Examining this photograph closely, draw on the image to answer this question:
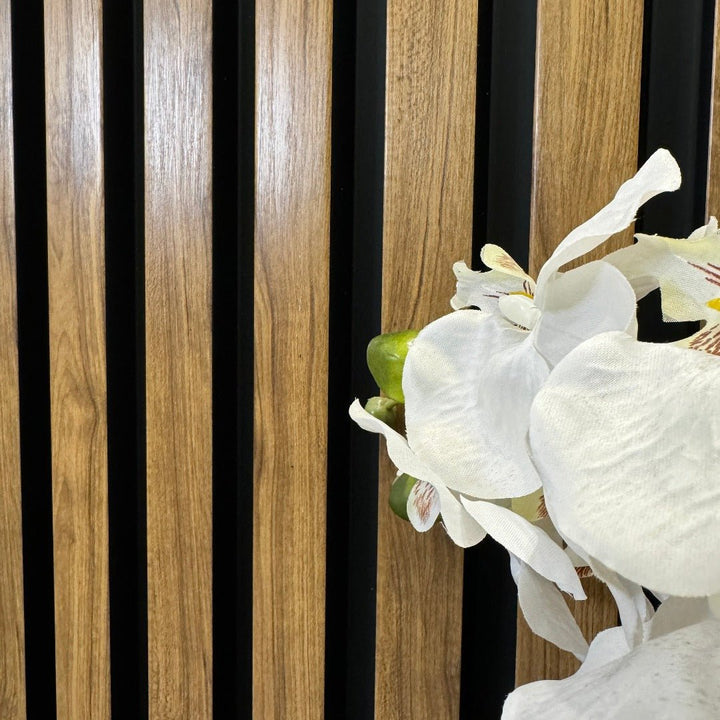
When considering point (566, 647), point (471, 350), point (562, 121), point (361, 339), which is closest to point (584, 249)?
point (471, 350)

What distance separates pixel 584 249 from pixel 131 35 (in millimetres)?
772

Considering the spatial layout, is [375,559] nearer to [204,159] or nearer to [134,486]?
[134,486]

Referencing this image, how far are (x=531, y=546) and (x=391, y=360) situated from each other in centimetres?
26

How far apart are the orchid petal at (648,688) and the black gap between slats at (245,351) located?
632 mm

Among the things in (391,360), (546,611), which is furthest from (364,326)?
(546,611)

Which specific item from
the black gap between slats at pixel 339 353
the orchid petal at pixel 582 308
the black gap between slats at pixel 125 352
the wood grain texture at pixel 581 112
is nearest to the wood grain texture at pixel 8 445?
the black gap between slats at pixel 125 352

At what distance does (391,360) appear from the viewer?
0.59 m

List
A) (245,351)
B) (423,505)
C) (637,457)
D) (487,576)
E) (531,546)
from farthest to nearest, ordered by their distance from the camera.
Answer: (245,351) → (487,576) → (423,505) → (531,546) → (637,457)

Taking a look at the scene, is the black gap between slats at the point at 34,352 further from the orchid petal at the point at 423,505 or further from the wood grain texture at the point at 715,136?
the wood grain texture at the point at 715,136

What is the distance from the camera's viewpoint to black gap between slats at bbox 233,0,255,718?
0.85m

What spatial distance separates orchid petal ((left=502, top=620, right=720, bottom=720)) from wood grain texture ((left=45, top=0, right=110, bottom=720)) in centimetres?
73

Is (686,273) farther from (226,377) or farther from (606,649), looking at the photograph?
(226,377)

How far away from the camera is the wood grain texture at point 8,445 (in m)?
0.92

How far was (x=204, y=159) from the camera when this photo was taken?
83 cm
